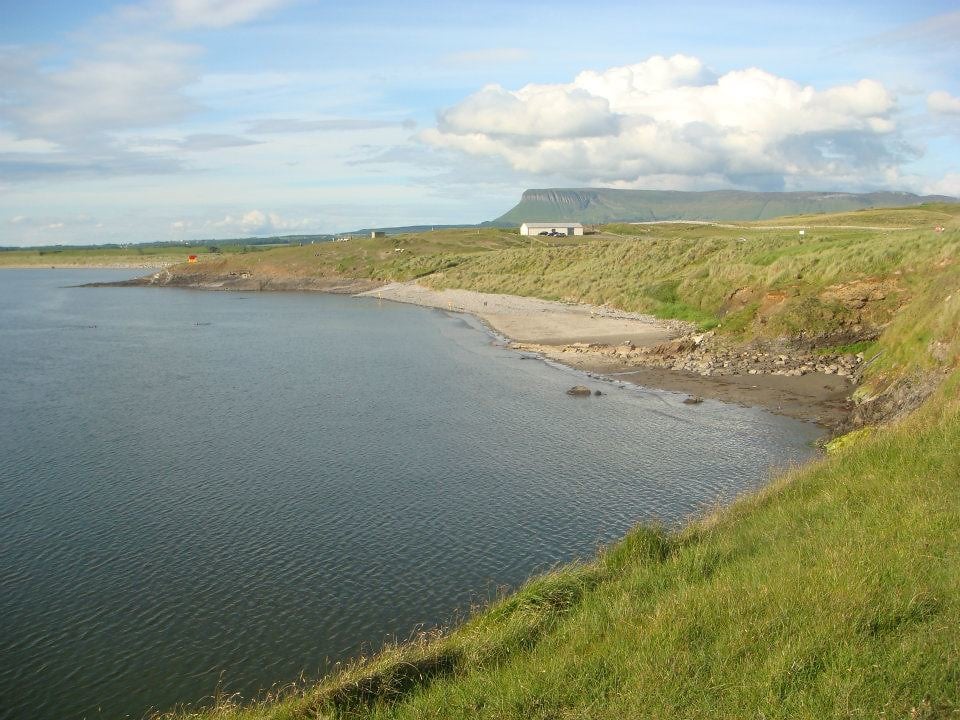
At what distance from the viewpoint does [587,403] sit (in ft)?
115

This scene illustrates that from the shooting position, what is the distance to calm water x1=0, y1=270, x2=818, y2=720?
50.4 ft

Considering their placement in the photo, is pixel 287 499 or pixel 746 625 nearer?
pixel 746 625

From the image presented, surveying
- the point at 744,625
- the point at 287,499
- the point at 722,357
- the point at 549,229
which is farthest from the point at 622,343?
the point at 549,229

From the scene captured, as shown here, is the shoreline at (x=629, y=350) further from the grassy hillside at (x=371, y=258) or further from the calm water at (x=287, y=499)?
the grassy hillside at (x=371, y=258)

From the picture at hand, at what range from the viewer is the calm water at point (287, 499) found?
15.4 metres

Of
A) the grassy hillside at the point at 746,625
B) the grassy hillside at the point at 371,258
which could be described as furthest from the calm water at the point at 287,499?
the grassy hillside at the point at 371,258

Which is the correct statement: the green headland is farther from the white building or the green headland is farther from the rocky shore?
the white building

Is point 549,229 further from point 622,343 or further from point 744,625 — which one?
point 744,625

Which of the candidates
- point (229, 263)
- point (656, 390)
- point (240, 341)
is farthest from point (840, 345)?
point (229, 263)

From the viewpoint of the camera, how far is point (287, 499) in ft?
75.8

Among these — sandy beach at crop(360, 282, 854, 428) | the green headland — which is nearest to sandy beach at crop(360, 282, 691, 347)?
sandy beach at crop(360, 282, 854, 428)

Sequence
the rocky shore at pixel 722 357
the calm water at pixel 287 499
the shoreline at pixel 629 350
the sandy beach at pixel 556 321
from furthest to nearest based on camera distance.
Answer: the sandy beach at pixel 556 321 < the rocky shore at pixel 722 357 < the shoreline at pixel 629 350 < the calm water at pixel 287 499

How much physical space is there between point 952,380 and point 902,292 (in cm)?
2234

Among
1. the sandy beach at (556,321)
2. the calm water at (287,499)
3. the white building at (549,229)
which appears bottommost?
the calm water at (287,499)
